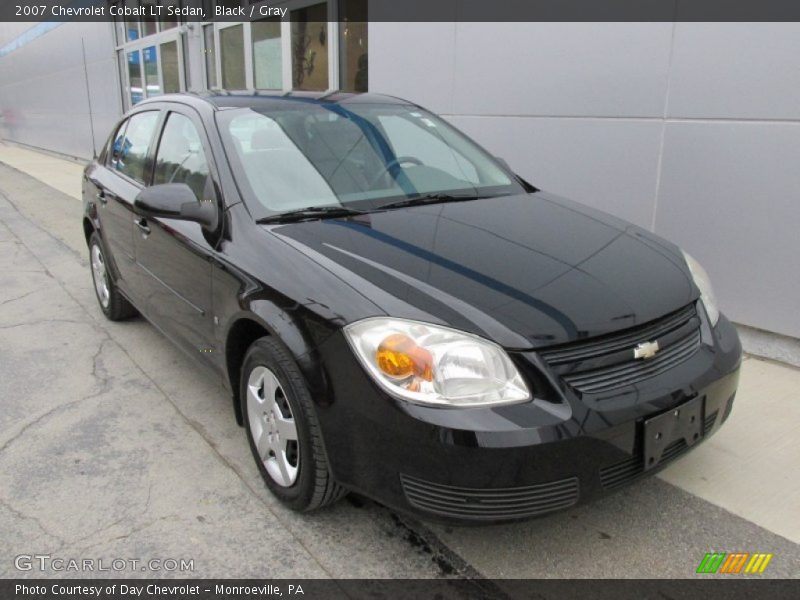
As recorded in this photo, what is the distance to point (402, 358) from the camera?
6.82ft

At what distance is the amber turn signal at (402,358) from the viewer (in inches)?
81.3

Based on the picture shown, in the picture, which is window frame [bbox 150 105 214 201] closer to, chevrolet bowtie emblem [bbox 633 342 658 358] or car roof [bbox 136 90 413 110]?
car roof [bbox 136 90 413 110]

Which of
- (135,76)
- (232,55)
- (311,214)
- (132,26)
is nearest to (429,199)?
(311,214)

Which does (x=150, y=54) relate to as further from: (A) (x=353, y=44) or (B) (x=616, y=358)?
(B) (x=616, y=358)

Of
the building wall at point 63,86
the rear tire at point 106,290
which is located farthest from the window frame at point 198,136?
the building wall at point 63,86

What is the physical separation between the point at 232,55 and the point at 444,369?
10.1 metres

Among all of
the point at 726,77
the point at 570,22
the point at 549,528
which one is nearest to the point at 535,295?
the point at 549,528

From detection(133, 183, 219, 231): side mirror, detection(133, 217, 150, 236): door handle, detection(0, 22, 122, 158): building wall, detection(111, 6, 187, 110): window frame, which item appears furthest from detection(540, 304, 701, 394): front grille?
detection(0, 22, 122, 158): building wall

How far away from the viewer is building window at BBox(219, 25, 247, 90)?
10.4 metres

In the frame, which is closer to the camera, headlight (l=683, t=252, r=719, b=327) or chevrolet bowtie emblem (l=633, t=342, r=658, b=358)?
chevrolet bowtie emblem (l=633, t=342, r=658, b=358)

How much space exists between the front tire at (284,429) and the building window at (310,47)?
639cm

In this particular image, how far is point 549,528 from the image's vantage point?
254 centimetres

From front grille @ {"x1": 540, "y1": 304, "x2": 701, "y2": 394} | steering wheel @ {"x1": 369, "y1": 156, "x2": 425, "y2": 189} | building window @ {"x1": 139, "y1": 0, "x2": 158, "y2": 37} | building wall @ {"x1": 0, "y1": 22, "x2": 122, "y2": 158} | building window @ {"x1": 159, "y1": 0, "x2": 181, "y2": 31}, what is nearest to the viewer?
front grille @ {"x1": 540, "y1": 304, "x2": 701, "y2": 394}

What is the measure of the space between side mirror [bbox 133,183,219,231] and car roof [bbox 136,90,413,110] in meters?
0.58
